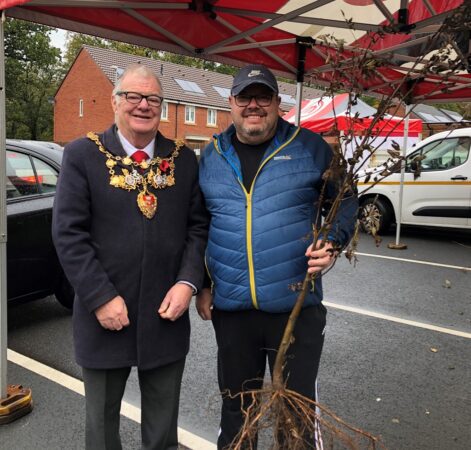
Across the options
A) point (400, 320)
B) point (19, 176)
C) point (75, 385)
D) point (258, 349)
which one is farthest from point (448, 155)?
point (258, 349)

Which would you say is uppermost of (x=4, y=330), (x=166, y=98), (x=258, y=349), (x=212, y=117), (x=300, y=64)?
(x=166, y=98)

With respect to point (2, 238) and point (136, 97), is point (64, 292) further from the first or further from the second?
point (136, 97)

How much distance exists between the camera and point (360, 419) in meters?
3.04

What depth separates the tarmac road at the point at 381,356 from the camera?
3.01 m

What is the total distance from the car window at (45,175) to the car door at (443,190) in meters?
6.43

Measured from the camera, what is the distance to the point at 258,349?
2.16 m

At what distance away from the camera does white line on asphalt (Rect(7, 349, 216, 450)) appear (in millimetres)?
A: 2762

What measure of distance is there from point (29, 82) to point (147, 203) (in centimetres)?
4175

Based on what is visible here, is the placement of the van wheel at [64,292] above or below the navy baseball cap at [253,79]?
below

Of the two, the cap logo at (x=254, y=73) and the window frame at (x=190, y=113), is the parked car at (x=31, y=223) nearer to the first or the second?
the cap logo at (x=254, y=73)

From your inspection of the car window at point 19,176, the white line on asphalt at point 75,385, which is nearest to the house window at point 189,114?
the car window at point 19,176

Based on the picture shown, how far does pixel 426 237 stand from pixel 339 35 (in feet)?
22.2

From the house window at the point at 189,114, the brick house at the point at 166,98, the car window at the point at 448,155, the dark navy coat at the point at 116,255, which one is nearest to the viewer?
the dark navy coat at the point at 116,255

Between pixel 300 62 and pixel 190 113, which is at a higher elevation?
pixel 190 113
